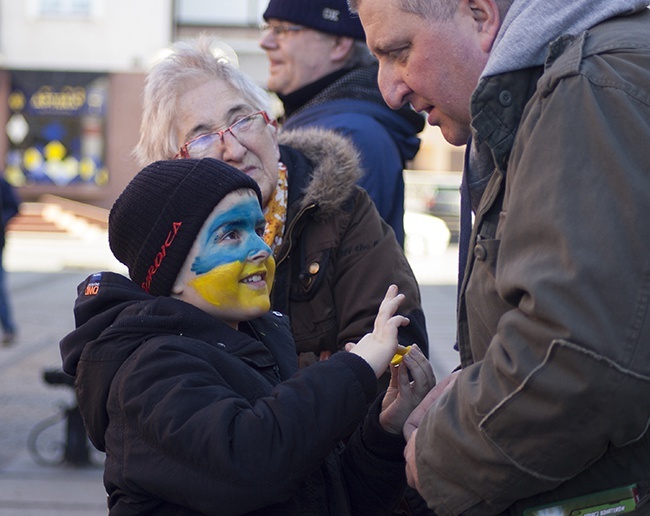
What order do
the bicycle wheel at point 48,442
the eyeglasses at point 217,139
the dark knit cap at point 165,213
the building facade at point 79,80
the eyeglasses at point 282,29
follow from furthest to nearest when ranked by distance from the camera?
the building facade at point 79,80
the bicycle wheel at point 48,442
the eyeglasses at point 282,29
the eyeglasses at point 217,139
the dark knit cap at point 165,213

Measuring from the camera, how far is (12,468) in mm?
6191

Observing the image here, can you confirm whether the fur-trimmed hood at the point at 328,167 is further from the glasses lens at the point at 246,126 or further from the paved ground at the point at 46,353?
the paved ground at the point at 46,353

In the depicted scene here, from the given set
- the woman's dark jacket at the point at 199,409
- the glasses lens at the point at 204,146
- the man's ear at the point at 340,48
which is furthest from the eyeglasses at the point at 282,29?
the woman's dark jacket at the point at 199,409

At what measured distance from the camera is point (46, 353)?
1002cm

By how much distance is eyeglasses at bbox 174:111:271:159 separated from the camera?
9.34 ft

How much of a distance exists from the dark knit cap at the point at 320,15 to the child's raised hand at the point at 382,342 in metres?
1.65

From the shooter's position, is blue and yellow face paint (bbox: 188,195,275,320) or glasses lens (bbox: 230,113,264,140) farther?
glasses lens (bbox: 230,113,264,140)

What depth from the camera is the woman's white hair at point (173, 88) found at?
9.59 feet

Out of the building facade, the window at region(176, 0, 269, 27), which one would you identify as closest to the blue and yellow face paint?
the building facade

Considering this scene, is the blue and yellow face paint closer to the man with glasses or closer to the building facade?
the man with glasses

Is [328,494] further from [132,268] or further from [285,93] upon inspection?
[285,93]

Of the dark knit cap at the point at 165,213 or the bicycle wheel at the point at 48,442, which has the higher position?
the dark knit cap at the point at 165,213

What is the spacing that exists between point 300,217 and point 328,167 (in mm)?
182

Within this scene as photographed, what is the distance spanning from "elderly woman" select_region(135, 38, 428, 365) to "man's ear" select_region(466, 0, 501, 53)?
96 cm
